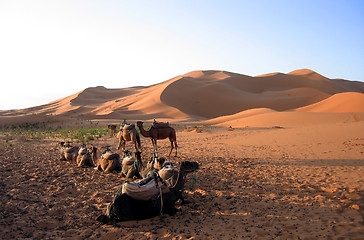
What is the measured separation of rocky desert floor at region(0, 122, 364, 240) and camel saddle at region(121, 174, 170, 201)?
45 centimetres

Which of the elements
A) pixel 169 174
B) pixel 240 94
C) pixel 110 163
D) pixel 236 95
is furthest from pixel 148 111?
pixel 169 174

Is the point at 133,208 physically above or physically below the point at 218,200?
above

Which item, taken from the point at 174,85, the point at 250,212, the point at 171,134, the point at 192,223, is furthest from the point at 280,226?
the point at 174,85

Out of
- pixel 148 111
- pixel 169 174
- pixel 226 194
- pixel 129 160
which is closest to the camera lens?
pixel 169 174

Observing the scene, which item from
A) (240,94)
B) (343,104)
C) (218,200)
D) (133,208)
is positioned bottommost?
(218,200)

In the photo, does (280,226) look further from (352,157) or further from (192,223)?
(352,157)

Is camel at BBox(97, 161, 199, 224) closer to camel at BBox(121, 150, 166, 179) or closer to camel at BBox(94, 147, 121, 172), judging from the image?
camel at BBox(121, 150, 166, 179)

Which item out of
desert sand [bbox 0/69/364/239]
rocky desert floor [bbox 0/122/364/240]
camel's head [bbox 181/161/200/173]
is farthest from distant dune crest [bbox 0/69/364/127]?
camel's head [bbox 181/161/200/173]

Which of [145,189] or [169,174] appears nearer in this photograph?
[145,189]

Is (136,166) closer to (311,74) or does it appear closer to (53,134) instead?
(53,134)

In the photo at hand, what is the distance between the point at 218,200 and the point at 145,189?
6.00ft

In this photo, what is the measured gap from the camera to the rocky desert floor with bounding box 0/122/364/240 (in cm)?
434

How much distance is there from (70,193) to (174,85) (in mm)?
55089

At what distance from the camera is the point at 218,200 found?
5746mm
